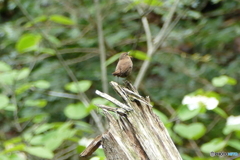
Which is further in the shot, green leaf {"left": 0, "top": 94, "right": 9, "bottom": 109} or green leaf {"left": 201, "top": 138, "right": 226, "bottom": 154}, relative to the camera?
green leaf {"left": 0, "top": 94, "right": 9, "bottom": 109}

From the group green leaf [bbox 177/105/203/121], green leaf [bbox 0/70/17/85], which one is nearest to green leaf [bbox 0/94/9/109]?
green leaf [bbox 0/70/17/85]

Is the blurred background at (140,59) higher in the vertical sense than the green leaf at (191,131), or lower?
higher

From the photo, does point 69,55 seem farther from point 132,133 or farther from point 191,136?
point 132,133

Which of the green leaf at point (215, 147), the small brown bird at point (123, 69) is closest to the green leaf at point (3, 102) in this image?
the small brown bird at point (123, 69)

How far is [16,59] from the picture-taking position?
157 inches

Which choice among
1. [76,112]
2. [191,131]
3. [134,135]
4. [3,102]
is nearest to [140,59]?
[76,112]

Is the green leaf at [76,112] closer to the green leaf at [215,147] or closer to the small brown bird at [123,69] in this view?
the small brown bird at [123,69]

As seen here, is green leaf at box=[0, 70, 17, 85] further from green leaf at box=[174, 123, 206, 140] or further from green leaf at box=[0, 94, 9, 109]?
green leaf at box=[174, 123, 206, 140]

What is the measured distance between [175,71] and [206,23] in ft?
1.85

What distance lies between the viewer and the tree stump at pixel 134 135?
1538 mm

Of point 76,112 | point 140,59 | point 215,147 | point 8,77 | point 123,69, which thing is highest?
point 140,59

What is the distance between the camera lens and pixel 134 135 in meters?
1.60

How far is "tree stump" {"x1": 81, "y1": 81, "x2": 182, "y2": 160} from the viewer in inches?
60.6

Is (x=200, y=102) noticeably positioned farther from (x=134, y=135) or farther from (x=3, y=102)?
(x=3, y=102)
